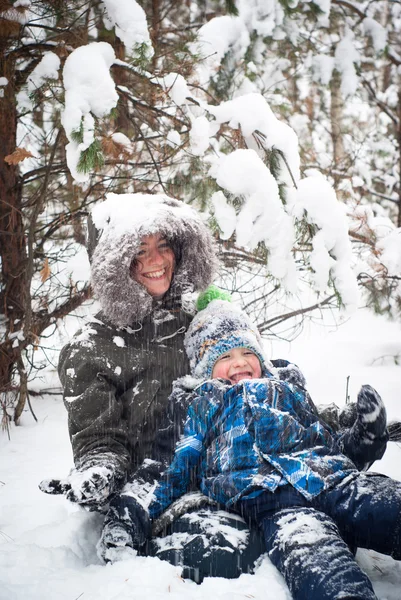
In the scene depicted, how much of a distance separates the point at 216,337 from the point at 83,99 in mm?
1474

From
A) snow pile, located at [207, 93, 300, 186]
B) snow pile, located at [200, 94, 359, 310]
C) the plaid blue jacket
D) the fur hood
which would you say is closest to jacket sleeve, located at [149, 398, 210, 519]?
the plaid blue jacket

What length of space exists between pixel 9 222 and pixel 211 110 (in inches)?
66.9

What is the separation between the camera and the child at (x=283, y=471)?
64.4 inches

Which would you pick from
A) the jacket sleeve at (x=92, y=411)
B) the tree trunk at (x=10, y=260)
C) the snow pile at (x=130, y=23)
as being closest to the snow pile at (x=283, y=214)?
the snow pile at (x=130, y=23)

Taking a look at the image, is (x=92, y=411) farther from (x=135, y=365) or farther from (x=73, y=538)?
(x=73, y=538)

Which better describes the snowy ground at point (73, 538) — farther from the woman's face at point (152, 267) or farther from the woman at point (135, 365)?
the woman's face at point (152, 267)

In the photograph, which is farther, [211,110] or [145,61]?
[211,110]

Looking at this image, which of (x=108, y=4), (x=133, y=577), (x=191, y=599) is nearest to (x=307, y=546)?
(x=191, y=599)

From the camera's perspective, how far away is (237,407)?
2180 mm

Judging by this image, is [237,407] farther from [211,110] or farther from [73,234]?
[73,234]

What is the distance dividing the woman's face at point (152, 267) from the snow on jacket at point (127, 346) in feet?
0.21

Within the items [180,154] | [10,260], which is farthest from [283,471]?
[10,260]

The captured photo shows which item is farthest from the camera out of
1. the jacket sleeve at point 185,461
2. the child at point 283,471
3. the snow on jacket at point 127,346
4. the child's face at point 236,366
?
the child's face at point 236,366

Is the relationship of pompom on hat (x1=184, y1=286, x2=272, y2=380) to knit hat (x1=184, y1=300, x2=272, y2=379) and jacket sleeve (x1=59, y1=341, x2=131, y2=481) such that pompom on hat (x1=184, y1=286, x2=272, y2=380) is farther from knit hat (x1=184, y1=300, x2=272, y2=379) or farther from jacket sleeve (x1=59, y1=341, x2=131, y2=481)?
jacket sleeve (x1=59, y1=341, x2=131, y2=481)
